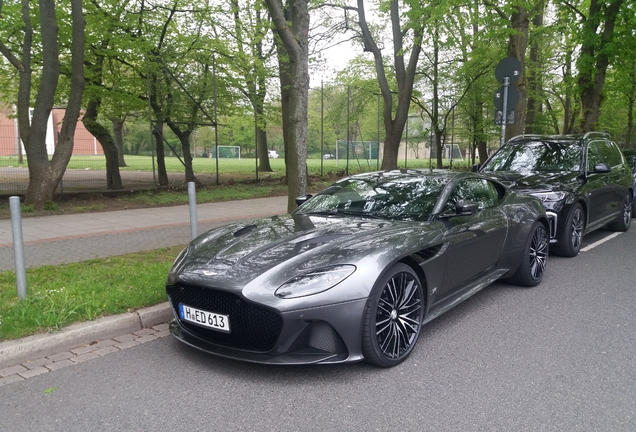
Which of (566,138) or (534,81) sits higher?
(534,81)

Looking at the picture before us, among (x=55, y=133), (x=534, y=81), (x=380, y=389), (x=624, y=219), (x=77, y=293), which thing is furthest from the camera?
(x=534, y=81)

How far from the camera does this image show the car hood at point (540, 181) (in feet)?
24.0

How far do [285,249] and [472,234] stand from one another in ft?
6.12

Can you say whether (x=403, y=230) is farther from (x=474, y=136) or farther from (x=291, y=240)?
(x=474, y=136)

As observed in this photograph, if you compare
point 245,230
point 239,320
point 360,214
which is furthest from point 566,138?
point 239,320

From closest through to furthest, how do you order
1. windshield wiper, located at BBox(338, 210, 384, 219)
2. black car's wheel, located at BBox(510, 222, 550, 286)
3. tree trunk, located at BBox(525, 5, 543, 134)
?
windshield wiper, located at BBox(338, 210, 384, 219), black car's wheel, located at BBox(510, 222, 550, 286), tree trunk, located at BBox(525, 5, 543, 134)

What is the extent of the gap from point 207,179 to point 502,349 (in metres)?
14.8

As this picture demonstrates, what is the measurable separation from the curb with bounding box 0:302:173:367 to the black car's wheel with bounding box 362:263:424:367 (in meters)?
2.13

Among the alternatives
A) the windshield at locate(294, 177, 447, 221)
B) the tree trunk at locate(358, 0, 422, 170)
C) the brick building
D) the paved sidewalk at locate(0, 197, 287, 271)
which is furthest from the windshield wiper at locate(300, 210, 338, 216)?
the tree trunk at locate(358, 0, 422, 170)

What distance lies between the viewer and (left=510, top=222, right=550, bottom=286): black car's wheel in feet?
18.8

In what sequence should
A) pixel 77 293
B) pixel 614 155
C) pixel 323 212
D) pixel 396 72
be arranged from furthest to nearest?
pixel 396 72 < pixel 614 155 < pixel 323 212 < pixel 77 293

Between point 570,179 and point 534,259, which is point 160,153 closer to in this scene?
point 570,179

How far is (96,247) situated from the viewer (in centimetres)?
755

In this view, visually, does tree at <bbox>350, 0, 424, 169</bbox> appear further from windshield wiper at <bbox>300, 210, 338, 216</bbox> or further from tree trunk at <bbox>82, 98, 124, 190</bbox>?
windshield wiper at <bbox>300, 210, 338, 216</bbox>
